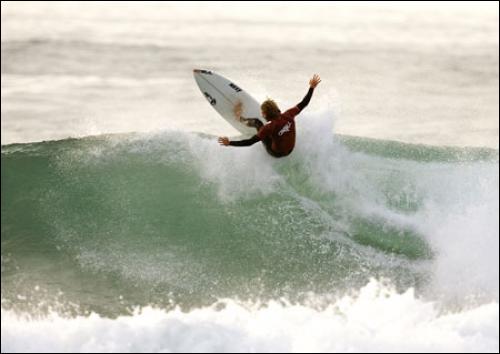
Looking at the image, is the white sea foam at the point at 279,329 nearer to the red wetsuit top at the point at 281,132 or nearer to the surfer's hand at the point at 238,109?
the red wetsuit top at the point at 281,132

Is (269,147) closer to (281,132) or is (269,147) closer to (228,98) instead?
(281,132)

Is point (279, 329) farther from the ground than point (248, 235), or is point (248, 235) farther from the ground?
point (248, 235)

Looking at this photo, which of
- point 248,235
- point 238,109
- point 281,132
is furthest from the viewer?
point 238,109

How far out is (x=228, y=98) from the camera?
9.31 metres

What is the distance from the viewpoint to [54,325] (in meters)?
6.37

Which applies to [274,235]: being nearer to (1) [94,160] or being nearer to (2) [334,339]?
(2) [334,339]

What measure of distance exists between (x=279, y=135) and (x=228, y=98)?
5.69 ft

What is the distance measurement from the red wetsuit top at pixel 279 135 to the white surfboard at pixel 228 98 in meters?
0.97

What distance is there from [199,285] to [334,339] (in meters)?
1.58

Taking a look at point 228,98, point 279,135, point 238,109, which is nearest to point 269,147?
point 279,135

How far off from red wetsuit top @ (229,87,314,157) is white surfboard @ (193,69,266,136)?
0.97m

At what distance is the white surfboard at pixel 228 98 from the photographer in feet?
29.8

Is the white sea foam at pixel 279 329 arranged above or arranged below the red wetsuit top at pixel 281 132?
below

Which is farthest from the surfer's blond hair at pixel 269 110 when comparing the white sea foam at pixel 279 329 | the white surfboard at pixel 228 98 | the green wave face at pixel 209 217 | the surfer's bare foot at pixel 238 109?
the white sea foam at pixel 279 329
